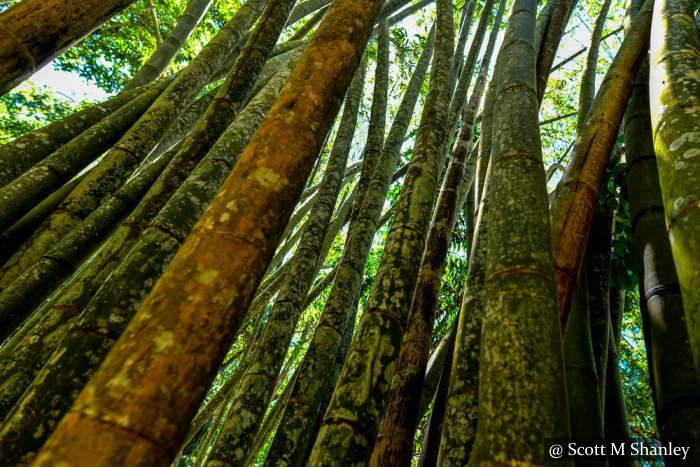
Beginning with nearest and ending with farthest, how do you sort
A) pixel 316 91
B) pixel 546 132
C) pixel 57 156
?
1. pixel 316 91
2. pixel 57 156
3. pixel 546 132

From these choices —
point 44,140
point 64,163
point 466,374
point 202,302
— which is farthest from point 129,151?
point 466,374

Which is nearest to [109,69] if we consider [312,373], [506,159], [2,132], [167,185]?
[2,132]

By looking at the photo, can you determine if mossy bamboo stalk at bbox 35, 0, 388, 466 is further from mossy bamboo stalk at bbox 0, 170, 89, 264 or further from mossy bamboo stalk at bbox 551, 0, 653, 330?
mossy bamboo stalk at bbox 0, 170, 89, 264

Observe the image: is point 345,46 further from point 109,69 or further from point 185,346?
point 109,69

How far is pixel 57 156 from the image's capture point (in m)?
2.39

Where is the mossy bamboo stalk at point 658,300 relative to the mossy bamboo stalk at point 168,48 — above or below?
below

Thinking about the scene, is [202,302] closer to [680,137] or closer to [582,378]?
[680,137]

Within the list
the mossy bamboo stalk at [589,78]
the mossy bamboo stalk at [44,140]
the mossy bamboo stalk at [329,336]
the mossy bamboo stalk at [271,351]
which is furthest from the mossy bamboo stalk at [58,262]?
the mossy bamboo stalk at [589,78]

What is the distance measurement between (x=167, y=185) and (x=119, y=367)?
1.25 m

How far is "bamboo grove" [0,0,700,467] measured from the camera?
2.74 feet

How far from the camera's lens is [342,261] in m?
2.35

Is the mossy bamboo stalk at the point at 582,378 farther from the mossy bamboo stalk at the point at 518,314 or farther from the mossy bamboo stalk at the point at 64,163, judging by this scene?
the mossy bamboo stalk at the point at 64,163

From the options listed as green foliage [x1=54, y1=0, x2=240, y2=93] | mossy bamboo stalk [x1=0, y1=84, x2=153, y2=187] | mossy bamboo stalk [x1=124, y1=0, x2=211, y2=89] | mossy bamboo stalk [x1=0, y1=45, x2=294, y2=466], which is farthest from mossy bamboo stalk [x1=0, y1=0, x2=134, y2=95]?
green foliage [x1=54, y1=0, x2=240, y2=93]

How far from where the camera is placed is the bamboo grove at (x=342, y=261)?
0.83 metres
